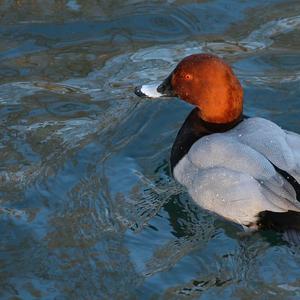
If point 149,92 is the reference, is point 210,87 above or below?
above

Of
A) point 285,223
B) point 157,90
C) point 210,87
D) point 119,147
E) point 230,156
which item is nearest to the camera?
point 285,223

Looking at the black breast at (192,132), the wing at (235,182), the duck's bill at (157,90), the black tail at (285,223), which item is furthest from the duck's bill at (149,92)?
the black tail at (285,223)

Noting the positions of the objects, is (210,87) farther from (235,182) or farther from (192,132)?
(235,182)

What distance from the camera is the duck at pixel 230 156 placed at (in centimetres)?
511

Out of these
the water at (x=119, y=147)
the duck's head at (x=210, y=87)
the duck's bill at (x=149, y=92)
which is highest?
the duck's head at (x=210, y=87)

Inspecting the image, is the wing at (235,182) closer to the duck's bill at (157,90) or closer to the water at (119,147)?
the water at (119,147)

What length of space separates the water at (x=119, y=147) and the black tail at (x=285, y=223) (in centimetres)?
7

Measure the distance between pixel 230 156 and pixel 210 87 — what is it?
1.88 ft

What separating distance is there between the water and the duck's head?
52 cm

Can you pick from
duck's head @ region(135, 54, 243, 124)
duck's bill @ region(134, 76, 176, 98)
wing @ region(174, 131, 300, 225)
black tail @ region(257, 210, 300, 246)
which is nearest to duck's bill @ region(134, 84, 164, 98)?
duck's bill @ region(134, 76, 176, 98)

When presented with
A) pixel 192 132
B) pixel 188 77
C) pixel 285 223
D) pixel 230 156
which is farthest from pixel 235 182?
pixel 188 77

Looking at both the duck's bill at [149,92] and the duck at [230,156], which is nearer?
the duck at [230,156]

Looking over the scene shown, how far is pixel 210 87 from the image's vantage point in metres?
5.64

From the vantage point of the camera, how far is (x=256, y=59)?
23.7 feet
